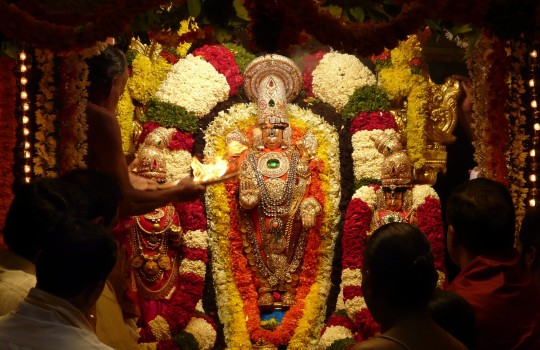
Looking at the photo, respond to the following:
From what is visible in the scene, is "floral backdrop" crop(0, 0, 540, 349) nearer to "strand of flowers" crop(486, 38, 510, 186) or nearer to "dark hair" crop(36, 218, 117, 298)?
"strand of flowers" crop(486, 38, 510, 186)

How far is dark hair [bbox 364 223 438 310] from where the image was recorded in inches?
135

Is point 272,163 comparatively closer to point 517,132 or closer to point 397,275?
point 517,132

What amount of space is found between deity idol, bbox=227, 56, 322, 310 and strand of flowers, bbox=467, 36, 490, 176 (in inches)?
105

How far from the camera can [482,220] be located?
4.49 meters

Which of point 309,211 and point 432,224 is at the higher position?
point 309,211

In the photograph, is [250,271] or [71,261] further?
[250,271]

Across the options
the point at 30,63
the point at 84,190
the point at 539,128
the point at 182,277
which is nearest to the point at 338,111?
the point at 182,277

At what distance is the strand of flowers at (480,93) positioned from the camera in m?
6.87

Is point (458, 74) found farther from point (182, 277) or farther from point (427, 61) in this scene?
point (182, 277)

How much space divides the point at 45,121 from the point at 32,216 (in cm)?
198

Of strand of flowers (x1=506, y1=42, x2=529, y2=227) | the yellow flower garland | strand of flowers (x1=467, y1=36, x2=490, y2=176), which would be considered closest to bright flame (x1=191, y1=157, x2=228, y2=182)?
strand of flowers (x1=467, y1=36, x2=490, y2=176)

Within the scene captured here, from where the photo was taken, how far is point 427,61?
10.5 meters

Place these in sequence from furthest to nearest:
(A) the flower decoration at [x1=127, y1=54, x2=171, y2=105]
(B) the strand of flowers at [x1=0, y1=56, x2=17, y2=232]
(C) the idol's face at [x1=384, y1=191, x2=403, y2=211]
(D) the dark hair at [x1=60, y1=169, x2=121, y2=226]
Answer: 1. (A) the flower decoration at [x1=127, y1=54, x2=171, y2=105]
2. (C) the idol's face at [x1=384, y1=191, x2=403, y2=211]
3. (B) the strand of flowers at [x1=0, y1=56, x2=17, y2=232]
4. (D) the dark hair at [x1=60, y1=169, x2=121, y2=226]

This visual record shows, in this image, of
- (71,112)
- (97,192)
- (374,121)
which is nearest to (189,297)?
(374,121)
